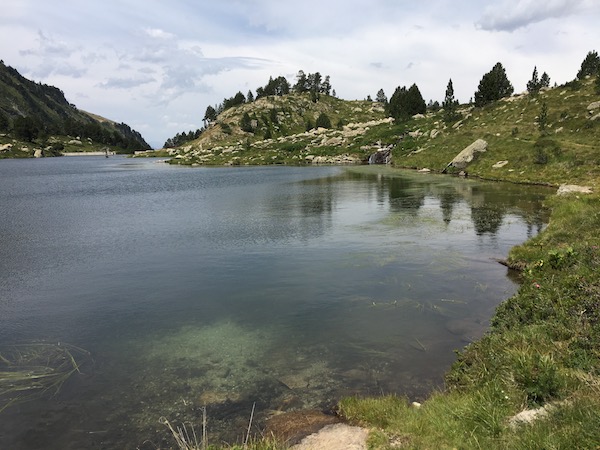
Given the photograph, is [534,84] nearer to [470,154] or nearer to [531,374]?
[470,154]

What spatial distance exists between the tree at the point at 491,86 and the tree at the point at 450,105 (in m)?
7.77

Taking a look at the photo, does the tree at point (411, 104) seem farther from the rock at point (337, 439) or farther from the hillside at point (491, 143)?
the rock at point (337, 439)

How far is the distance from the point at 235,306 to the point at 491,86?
439 feet

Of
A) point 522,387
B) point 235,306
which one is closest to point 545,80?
point 235,306

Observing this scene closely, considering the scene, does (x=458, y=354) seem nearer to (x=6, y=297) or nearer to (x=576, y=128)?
(x=6, y=297)

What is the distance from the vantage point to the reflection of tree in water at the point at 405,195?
162 ft

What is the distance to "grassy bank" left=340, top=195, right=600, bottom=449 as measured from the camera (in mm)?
8907

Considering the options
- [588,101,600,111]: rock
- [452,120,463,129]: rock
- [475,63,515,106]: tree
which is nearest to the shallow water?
[588,101,600,111]: rock

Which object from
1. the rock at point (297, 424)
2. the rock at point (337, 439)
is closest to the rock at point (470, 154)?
the rock at point (297, 424)

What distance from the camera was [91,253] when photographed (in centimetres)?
3145

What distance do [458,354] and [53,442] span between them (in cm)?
1430

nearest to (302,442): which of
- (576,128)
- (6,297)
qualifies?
(6,297)

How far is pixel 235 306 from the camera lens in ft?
69.5

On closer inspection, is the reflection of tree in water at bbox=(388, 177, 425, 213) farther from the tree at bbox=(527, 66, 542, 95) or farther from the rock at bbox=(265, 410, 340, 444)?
the tree at bbox=(527, 66, 542, 95)
